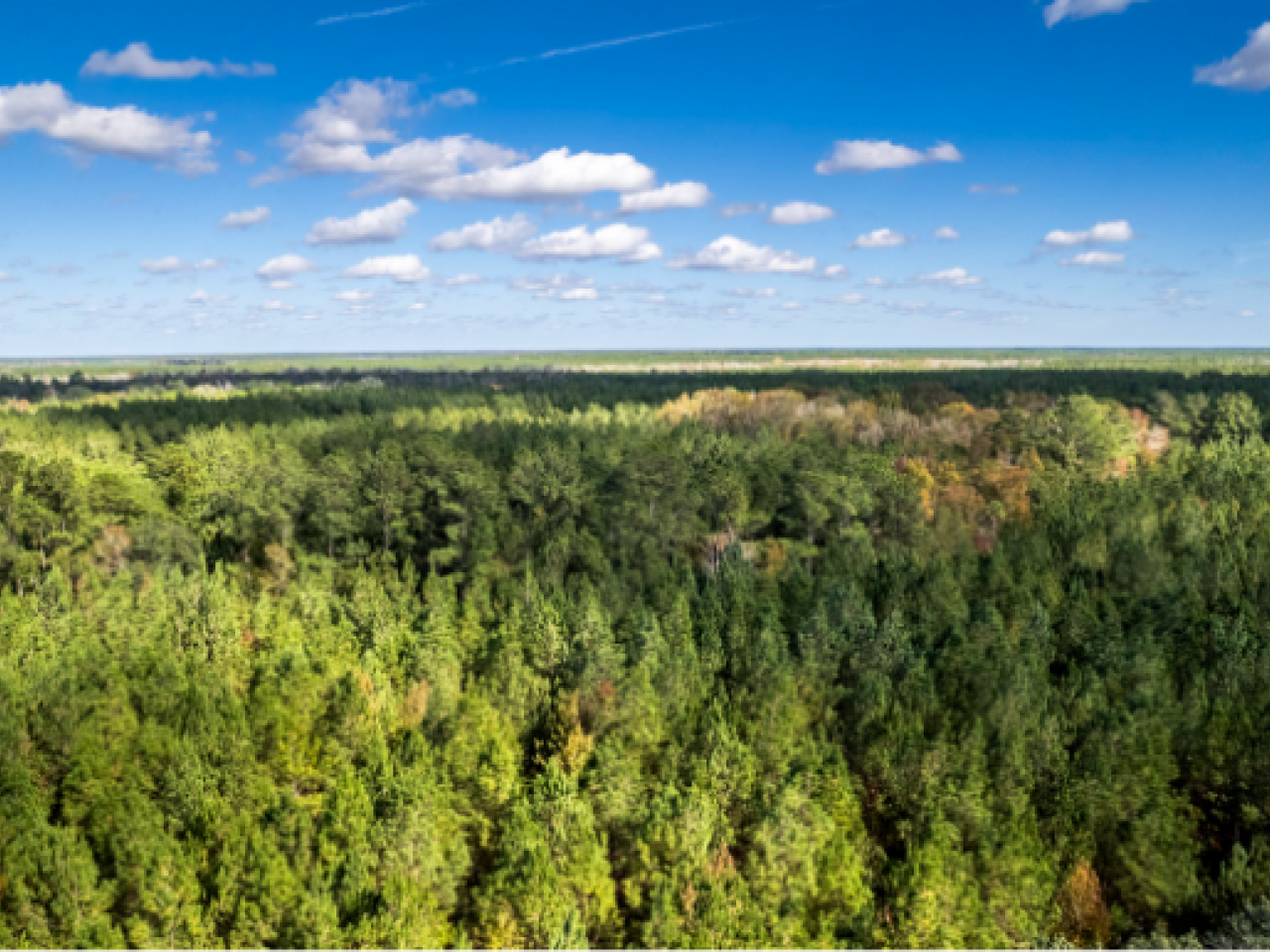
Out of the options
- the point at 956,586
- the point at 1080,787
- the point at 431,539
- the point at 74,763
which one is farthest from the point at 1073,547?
the point at 74,763

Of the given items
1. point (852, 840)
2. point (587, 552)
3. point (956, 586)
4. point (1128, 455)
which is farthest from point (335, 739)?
point (1128, 455)

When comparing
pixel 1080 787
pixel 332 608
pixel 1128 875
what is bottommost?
pixel 1128 875

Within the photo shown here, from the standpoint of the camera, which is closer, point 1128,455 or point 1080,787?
point 1080,787

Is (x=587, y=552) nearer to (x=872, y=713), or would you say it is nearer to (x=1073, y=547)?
(x=872, y=713)

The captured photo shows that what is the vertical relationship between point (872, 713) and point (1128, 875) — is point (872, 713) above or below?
above

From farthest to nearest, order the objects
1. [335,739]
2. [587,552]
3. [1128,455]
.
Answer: [1128,455], [587,552], [335,739]

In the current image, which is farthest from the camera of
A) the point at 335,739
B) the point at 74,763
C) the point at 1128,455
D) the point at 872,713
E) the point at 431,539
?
the point at 1128,455
